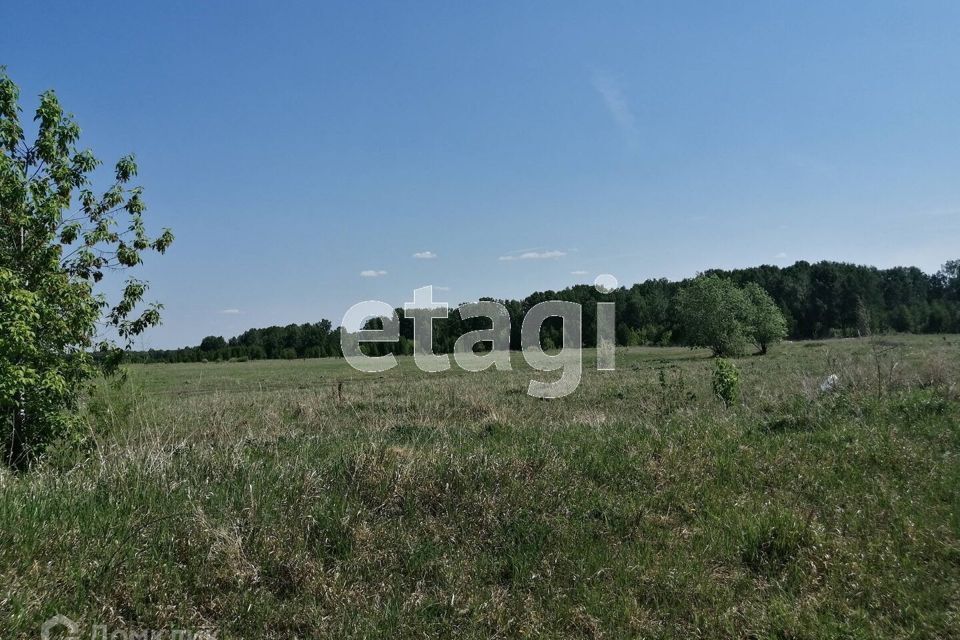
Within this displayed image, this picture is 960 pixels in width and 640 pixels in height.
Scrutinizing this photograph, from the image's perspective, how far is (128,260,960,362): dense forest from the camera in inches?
3250

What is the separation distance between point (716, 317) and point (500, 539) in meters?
54.8

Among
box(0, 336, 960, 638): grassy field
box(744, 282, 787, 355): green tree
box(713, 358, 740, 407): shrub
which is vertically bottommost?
box(0, 336, 960, 638): grassy field

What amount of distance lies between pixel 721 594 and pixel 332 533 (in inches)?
128

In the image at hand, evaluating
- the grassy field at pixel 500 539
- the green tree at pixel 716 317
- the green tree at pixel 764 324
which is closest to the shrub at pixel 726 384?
the grassy field at pixel 500 539

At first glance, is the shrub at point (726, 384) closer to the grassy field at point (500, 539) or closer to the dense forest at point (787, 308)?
the grassy field at point (500, 539)

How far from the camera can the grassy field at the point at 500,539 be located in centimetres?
Answer: 390

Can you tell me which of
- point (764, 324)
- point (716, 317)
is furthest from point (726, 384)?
point (764, 324)

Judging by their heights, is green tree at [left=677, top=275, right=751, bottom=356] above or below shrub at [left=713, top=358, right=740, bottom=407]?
above

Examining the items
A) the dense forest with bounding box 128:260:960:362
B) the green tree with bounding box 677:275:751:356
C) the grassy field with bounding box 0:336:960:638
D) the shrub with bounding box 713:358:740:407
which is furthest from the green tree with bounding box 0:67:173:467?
the dense forest with bounding box 128:260:960:362

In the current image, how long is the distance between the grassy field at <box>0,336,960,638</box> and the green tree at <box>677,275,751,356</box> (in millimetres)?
49817

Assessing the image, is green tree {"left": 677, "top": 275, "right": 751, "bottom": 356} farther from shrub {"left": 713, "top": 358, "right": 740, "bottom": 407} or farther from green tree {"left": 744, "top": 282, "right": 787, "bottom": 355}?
shrub {"left": 713, "top": 358, "right": 740, "bottom": 407}

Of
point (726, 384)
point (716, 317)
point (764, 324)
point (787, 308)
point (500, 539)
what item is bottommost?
point (500, 539)

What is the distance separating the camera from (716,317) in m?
54.7

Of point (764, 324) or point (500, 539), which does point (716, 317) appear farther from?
point (500, 539)
